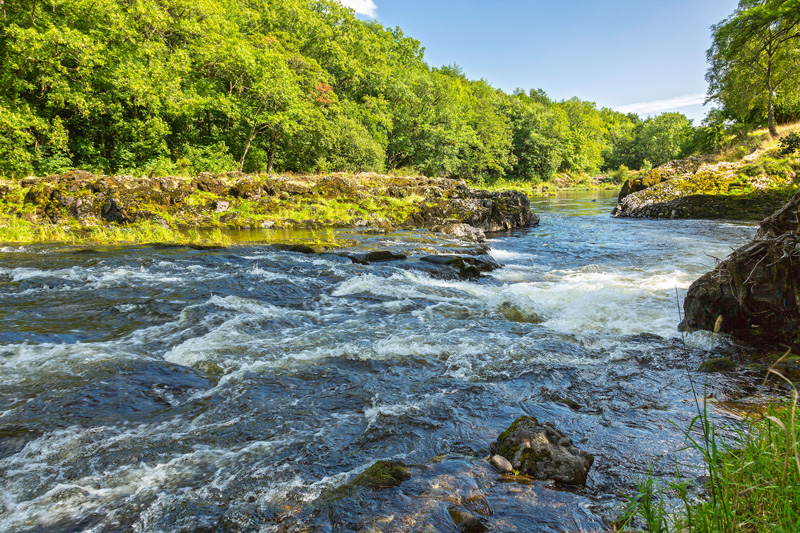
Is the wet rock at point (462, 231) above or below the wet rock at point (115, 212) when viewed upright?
below

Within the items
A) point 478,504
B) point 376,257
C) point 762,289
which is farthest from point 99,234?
point 762,289

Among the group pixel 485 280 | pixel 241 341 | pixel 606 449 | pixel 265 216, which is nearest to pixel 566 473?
pixel 606 449

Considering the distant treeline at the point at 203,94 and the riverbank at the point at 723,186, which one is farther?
the riverbank at the point at 723,186

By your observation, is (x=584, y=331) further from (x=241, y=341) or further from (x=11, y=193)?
(x=11, y=193)

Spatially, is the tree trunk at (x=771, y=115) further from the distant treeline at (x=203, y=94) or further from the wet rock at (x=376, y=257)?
the wet rock at (x=376, y=257)

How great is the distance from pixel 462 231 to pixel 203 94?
20.0m

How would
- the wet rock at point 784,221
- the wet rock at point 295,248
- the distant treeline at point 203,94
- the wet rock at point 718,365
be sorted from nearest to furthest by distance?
the wet rock at point 718,365 < the wet rock at point 784,221 < the wet rock at point 295,248 < the distant treeline at point 203,94

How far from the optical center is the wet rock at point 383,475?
3075mm

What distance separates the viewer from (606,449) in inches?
137

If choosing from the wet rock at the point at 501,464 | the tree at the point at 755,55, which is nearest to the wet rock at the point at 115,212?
the wet rock at the point at 501,464

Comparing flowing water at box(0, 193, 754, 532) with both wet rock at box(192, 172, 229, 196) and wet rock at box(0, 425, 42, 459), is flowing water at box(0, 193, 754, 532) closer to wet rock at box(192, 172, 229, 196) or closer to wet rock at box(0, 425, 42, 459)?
wet rock at box(0, 425, 42, 459)

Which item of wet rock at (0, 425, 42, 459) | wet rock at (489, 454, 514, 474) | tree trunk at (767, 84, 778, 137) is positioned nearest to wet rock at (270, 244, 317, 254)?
wet rock at (0, 425, 42, 459)

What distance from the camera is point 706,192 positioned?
73.0 ft

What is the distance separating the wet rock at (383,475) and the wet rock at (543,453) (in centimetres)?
88
